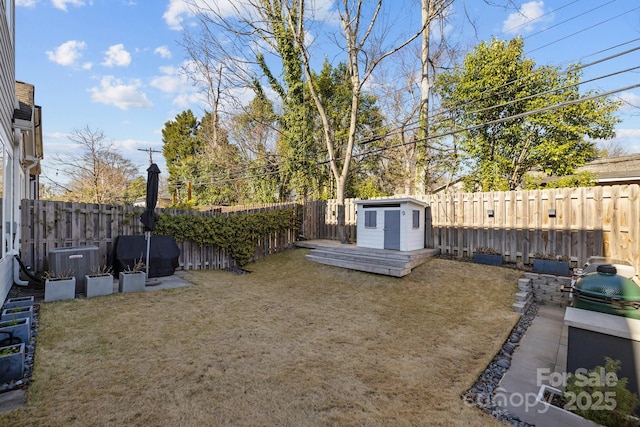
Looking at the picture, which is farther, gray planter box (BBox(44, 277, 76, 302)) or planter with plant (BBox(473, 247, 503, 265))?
planter with plant (BBox(473, 247, 503, 265))

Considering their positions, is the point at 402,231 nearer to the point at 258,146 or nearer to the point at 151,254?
the point at 151,254

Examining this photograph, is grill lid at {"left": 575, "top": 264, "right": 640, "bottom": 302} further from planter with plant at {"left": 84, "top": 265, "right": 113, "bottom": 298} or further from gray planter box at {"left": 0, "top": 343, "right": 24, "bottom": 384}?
planter with plant at {"left": 84, "top": 265, "right": 113, "bottom": 298}

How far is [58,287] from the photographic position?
17.2 feet

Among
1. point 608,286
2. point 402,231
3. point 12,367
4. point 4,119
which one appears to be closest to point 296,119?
point 402,231

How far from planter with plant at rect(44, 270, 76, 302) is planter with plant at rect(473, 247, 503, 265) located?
9193 millimetres

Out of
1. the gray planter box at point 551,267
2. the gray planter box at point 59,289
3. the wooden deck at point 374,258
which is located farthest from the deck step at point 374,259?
the gray planter box at point 59,289

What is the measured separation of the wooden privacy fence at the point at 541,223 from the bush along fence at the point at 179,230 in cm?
563

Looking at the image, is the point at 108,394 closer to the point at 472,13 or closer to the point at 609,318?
the point at 609,318

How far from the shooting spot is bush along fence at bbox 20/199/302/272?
21.4 feet

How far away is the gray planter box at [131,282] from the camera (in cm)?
607

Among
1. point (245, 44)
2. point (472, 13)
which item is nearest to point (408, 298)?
point (472, 13)

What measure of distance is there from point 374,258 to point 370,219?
5.12 ft

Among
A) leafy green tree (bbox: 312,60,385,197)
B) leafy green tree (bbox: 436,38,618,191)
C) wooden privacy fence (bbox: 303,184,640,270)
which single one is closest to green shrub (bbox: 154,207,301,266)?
wooden privacy fence (bbox: 303,184,640,270)

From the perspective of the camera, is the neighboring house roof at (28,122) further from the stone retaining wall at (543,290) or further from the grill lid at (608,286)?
the stone retaining wall at (543,290)
